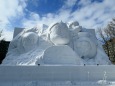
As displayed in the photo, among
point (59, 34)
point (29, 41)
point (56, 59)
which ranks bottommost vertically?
point (56, 59)

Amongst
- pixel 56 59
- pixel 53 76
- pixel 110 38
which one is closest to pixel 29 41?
pixel 56 59

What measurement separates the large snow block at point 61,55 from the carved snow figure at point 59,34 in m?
0.43

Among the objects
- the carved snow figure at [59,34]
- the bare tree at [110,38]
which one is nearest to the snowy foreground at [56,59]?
the carved snow figure at [59,34]

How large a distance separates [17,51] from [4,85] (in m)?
3.36

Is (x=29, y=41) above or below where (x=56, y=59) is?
above

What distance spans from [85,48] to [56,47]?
5.31 feet

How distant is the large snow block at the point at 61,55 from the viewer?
32.2ft

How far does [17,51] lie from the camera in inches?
A: 434

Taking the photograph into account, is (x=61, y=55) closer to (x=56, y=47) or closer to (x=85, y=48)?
(x=56, y=47)

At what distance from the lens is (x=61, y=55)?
995 cm

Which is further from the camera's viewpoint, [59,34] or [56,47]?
[59,34]

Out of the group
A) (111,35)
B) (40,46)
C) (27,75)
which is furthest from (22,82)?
(111,35)

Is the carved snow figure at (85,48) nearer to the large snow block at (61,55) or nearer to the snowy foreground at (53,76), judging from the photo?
the large snow block at (61,55)

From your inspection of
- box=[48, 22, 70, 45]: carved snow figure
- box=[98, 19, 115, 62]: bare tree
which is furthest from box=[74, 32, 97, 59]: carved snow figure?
box=[98, 19, 115, 62]: bare tree
